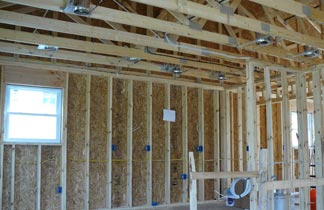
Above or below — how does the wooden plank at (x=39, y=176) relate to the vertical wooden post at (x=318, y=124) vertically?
below

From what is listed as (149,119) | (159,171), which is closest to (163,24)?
(149,119)

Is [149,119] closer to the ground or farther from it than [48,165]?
farther from it

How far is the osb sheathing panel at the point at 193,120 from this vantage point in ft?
27.8

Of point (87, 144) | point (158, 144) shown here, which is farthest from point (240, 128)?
point (87, 144)

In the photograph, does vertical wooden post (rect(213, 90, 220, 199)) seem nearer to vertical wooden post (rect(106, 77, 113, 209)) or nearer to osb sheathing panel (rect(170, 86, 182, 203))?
osb sheathing panel (rect(170, 86, 182, 203))

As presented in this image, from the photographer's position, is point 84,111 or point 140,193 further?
point 140,193

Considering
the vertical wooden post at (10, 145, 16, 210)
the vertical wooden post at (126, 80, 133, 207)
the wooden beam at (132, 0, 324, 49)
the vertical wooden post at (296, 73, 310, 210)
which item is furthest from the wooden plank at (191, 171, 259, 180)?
the vertical wooden post at (10, 145, 16, 210)

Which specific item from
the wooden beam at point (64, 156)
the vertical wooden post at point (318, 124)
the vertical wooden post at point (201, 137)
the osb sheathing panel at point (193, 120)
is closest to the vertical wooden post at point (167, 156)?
the osb sheathing panel at point (193, 120)

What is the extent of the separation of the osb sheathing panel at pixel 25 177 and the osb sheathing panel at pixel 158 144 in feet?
8.09

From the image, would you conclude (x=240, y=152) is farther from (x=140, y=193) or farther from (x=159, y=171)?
Result: (x=140, y=193)

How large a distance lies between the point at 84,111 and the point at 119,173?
1445 millimetres

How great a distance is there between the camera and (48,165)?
678 centimetres

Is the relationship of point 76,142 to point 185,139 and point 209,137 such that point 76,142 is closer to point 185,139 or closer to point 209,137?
point 185,139

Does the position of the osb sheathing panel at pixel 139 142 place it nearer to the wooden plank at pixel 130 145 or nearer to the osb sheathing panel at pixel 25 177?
the wooden plank at pixel 130 145
